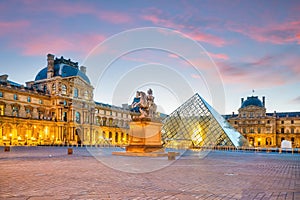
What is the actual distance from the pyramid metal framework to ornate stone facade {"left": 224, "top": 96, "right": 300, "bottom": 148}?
58201mm

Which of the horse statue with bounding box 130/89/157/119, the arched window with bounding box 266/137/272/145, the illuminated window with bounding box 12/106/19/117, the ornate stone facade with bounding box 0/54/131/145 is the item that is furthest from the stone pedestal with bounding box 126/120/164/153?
the arched window with bounding box 266/137/272/145

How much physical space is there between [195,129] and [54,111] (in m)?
38.3

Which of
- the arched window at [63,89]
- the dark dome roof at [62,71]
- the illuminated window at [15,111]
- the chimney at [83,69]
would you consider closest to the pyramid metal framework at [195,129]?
the illuminated window at [15,111]

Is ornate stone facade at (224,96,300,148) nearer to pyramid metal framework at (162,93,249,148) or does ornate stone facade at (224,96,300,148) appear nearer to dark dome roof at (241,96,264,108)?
dark dome roof at (241,96,264,108)

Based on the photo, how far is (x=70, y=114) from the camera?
7444 centimetres

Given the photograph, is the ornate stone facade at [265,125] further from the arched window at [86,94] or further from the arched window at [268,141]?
the arched window at [86,94]

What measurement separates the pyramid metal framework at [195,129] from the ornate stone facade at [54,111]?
28.5m

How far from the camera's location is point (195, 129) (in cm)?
4759

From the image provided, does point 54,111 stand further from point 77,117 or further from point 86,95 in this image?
point 86,95

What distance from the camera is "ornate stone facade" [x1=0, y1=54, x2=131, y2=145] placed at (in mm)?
61062

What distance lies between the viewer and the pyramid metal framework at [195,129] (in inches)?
1806

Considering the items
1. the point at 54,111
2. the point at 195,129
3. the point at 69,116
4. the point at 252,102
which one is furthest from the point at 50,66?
the point at 252,102

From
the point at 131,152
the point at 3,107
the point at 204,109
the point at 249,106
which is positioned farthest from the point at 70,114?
the point at 249,106

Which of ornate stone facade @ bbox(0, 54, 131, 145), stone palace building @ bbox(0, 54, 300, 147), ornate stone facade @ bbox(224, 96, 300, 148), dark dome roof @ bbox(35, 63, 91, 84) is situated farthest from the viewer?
ornate stone facade @ bbox(224, 96, 300, 148)
